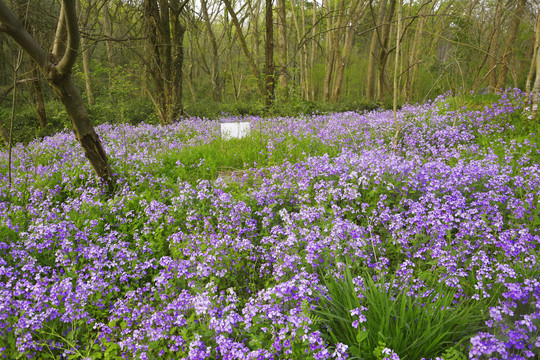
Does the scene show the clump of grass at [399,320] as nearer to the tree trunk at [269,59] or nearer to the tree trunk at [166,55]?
the tree trunk at [166,55]

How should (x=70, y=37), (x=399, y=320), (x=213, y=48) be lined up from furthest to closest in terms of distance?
(x=213, y=48) < (x=70, y=37) < (x=399, y=320)

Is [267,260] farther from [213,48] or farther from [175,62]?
[213,48]

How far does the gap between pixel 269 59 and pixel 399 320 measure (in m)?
10.4

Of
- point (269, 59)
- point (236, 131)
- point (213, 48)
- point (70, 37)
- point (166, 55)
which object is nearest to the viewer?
point (70, 37)

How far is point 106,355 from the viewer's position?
2.29 m

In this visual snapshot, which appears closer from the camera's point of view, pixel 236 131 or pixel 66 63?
pixel 66 63

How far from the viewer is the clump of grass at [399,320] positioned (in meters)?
1.99

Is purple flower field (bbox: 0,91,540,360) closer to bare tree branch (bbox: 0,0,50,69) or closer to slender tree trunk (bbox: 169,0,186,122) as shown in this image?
bare tree branch (bbox: 0,0,50,69)

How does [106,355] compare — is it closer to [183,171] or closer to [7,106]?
[183,171]

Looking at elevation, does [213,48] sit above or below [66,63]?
above

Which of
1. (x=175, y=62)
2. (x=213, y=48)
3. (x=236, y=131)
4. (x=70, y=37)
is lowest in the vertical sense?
(x=236, y=131)

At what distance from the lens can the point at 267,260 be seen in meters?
3.18

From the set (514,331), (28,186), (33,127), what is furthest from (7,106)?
(514,331)

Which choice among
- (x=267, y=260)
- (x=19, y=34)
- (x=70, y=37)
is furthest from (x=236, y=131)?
(x=267, y=260)
